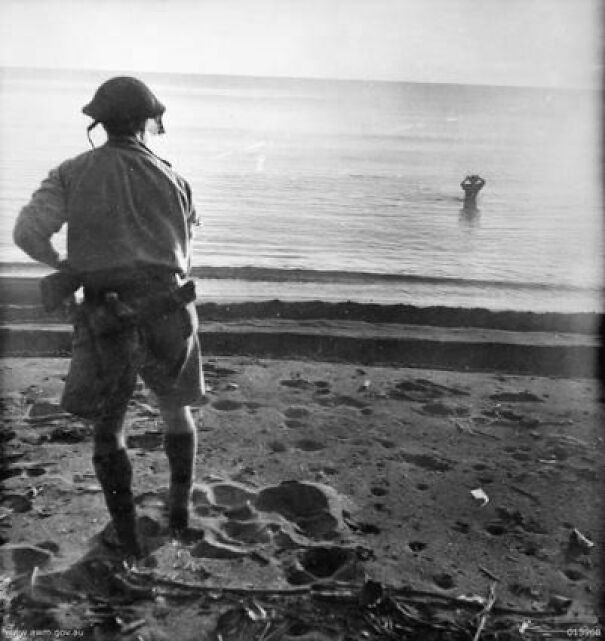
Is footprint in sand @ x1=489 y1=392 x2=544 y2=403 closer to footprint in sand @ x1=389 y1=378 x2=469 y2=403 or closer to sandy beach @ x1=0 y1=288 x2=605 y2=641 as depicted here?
sandy beach @ x1=0 y1=288 x2=605 y2=641

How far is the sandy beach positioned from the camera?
241 cm

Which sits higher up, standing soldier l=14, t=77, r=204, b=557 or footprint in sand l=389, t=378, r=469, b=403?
standing soldier l=14, t=77, r=204, b=557

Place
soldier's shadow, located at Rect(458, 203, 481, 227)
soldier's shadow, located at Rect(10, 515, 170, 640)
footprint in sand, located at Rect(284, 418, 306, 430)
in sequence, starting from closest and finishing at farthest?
soldier's shadow, located at Rect(10, 515, 170, 640), footprint in sand, located at Rect(284, 418, 306, 430), soldier's shadow, located at Rect(458, 203, 481, 227)

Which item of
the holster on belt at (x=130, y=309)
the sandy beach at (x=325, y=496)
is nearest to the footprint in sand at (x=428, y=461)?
the sandy beach at (x=325, y=496)

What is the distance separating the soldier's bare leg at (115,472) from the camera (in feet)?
8.30

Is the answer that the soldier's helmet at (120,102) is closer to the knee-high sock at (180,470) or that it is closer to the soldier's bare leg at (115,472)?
the soldier's bare leg at (115,472)

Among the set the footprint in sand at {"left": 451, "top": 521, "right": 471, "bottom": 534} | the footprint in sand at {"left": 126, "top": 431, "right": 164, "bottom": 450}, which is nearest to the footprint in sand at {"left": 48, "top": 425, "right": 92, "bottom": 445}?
the footprint in sand at {"left": 126, "top": 431, "right": 164, "bottom": 450}

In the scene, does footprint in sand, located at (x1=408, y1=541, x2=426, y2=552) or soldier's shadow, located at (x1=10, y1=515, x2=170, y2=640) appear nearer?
soldier's shadow, located at (x1=10, y1=515, x2=170, y2=640)

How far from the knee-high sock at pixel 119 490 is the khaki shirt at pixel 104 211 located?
2.48 feet

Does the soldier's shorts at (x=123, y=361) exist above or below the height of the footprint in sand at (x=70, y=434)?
above

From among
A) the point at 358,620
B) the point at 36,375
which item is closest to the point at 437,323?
the point at 36,375

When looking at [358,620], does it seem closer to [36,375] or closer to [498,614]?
[498,614]

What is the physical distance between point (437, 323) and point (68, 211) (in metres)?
4.25

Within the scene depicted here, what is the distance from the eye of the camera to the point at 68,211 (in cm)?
238
